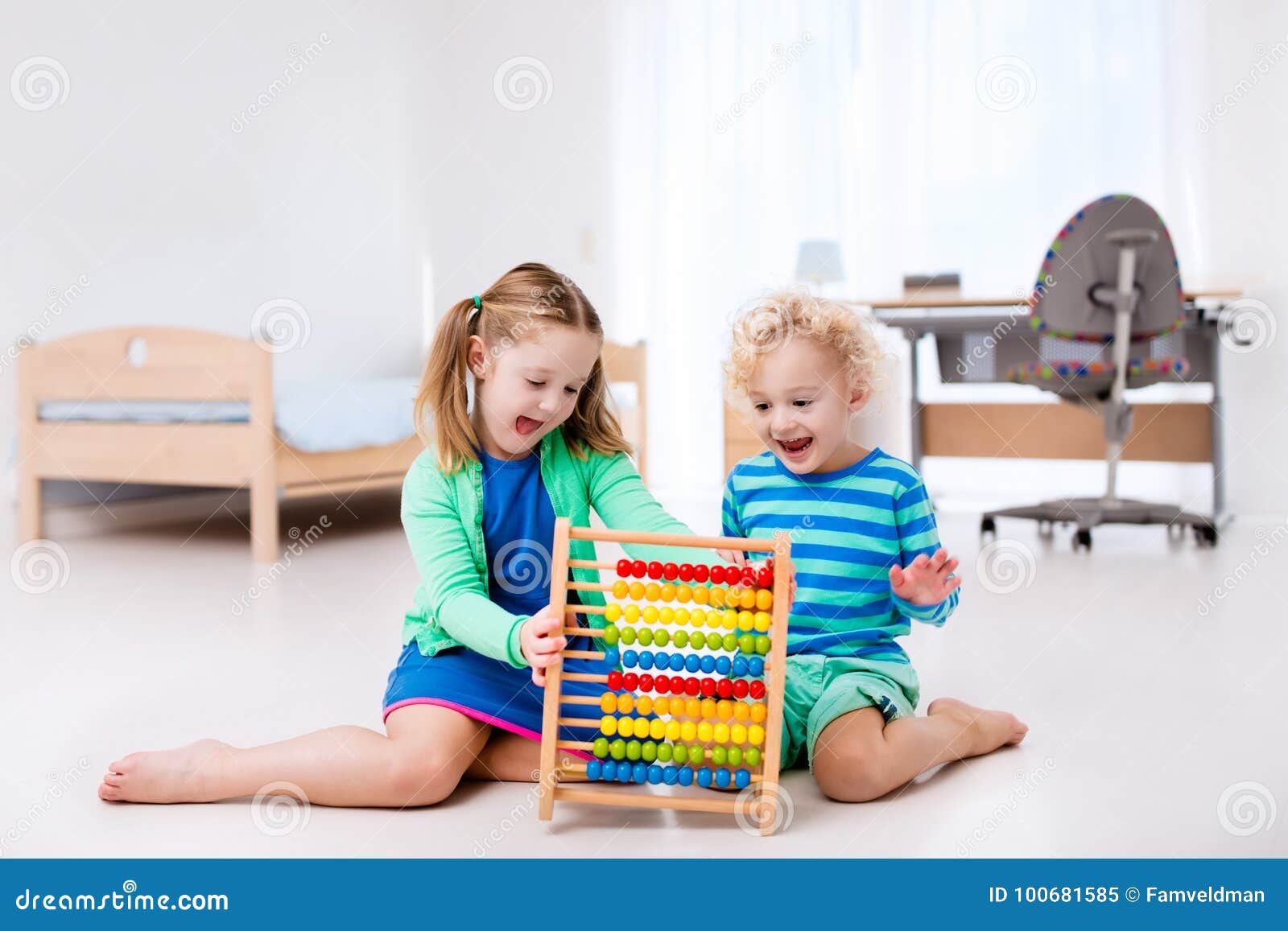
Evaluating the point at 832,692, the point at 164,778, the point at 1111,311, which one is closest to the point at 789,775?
the point at 832,692

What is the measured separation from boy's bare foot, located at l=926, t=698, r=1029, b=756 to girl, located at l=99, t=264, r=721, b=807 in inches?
16.6

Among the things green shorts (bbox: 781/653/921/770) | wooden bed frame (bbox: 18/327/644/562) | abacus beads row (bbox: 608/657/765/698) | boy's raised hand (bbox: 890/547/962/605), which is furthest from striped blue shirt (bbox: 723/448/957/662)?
wooden bed frame (bbox: 18/327/644/562)

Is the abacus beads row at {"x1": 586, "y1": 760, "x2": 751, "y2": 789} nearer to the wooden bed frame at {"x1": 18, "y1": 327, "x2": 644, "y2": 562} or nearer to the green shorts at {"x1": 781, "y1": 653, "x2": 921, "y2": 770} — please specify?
the green shorts at {"x1": 781, "y1": 653, "x2": 921, "y2": 770}

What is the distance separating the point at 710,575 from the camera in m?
1.25

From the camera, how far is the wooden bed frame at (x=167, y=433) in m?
3.31

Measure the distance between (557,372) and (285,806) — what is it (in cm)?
60

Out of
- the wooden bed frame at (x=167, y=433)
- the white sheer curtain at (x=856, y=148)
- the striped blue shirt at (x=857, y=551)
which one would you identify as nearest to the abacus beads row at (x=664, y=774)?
the striped blue shirt at (x=857, y=551)

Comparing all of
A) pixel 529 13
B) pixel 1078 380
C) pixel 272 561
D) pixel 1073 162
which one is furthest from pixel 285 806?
pixel 529 13

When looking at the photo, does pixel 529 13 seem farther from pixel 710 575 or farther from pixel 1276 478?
pixel 710 575

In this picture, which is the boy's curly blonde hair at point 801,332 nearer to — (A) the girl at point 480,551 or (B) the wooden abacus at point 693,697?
(A) the girl at point 480,551

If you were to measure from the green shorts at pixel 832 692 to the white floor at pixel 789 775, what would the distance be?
0.06 meters

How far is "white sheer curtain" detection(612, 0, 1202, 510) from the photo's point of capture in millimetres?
4961

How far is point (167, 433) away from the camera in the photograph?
346cm

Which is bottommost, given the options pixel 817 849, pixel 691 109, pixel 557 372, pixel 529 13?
pixel 817 849
